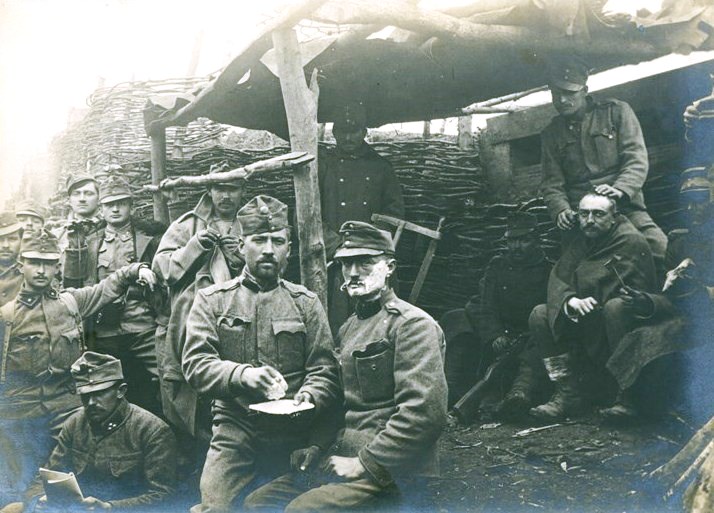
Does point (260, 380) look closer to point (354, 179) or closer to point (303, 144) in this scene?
point (303, 144)

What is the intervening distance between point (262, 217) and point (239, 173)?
56cm

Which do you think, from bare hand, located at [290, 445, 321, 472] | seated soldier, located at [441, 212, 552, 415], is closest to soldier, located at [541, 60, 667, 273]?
seated soldier, located at [441, 212, 552, 415]

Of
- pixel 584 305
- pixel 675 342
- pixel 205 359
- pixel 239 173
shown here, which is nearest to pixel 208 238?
pixel 239 173

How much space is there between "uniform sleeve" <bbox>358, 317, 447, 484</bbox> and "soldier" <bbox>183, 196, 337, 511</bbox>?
48cm

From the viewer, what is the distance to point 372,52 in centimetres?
563

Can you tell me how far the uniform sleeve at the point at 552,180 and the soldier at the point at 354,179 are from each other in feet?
3.39

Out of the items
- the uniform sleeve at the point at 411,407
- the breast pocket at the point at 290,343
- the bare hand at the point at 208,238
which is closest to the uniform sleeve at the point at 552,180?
the uniform sleeve at the point at 411,407

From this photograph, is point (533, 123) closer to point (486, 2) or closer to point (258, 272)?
point (486, 2)

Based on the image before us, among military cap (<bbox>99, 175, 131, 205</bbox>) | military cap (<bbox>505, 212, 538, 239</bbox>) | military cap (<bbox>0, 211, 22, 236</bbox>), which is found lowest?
military cap (<bbox>505, 212, 538, 239</bbox>)

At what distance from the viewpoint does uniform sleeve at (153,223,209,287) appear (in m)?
5.45

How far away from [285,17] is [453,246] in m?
1.94

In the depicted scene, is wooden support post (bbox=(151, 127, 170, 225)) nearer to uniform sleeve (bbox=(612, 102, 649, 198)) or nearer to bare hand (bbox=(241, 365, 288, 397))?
bare hand (bbox=(241, 365, 288, 397))

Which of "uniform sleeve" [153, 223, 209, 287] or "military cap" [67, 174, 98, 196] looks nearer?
"uniform sleeve" [153, 223, 209, 287]

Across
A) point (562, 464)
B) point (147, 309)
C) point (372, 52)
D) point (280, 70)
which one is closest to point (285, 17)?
point (280, 70)
